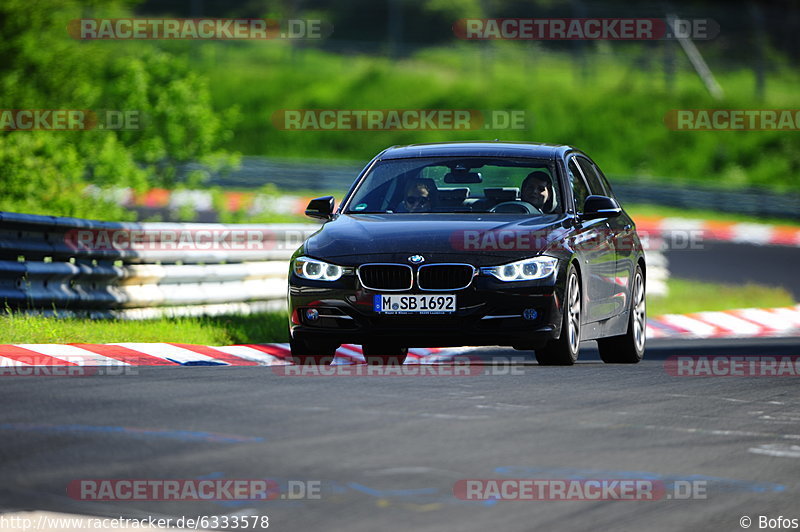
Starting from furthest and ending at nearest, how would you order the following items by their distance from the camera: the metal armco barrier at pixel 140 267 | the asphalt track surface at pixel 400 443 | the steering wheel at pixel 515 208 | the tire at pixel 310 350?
the metal armco barrier at pixel 140 267
the steering wheel at pixel 515 208
the tire at pixel 310 350
the asphalt track surface at pixel 400 443

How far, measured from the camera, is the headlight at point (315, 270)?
10.7 m

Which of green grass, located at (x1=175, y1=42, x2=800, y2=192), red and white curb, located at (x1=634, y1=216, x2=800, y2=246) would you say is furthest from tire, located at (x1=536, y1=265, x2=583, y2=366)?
green grass, located at (x1=175, y1=42, x2=800, y2=192)

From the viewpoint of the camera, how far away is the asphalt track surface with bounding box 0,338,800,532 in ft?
19.6

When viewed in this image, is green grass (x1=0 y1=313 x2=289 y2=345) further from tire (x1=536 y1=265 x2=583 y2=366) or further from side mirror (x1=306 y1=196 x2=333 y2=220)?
tire (x1=536 y1=265 x2=583 y2=366)

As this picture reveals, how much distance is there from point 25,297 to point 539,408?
5383 millimetres

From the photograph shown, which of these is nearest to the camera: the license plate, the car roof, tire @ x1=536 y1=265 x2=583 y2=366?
the license plate

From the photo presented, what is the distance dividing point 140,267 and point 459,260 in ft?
14.6

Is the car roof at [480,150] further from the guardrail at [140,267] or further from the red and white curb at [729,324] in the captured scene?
the red and white curb at [729,324]

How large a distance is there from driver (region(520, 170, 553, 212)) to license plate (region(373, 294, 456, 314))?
1.60 metres

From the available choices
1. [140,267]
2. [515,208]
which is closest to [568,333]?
[515,208]

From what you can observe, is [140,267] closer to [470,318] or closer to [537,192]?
[537,192]

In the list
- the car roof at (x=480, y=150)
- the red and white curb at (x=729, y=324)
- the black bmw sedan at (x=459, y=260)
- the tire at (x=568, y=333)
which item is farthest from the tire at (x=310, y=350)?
the red and white curb at (x=729, y=324)

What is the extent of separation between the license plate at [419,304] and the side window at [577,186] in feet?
6.70

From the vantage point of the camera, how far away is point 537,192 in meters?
11.8
